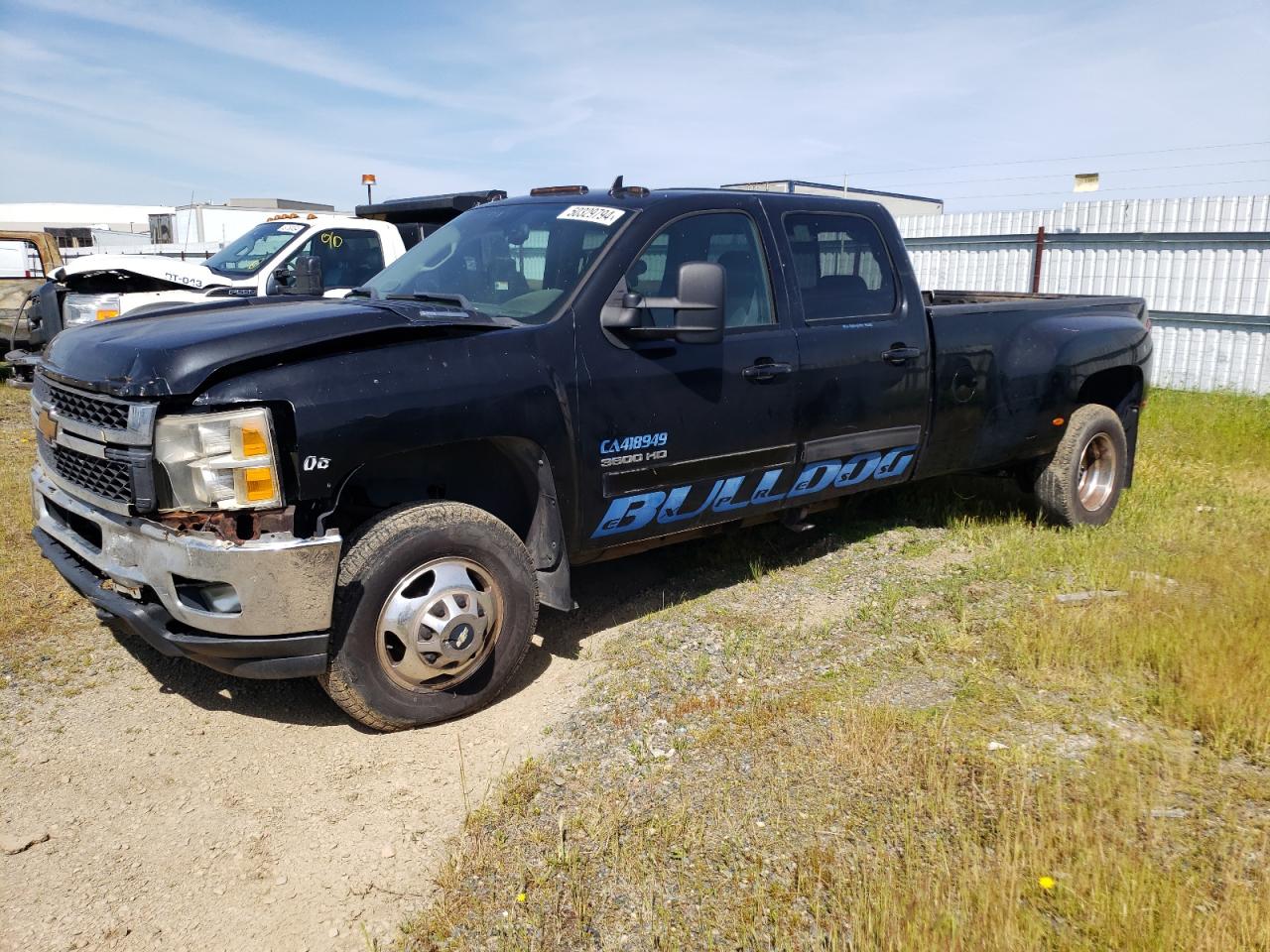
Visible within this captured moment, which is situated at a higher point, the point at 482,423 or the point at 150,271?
the point at 150,271

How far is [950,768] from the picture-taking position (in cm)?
323

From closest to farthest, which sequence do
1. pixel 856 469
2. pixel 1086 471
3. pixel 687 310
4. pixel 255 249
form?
1. pixel 687 310
2. pixel 856 469
3. pixel 1086 471
4. pixel 255 249

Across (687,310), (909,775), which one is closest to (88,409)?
(687,310)

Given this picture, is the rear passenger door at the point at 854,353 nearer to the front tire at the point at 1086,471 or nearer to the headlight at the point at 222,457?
the front tire at the point at 1086,471

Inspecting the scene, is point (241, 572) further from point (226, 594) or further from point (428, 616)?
point (428, 616)

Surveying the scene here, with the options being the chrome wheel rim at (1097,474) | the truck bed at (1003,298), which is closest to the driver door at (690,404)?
the truck bed at (1003,298)

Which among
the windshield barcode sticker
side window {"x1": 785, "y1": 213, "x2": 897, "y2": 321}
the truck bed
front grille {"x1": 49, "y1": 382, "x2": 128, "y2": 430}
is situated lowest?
front grille {"x1": 49, "y1": 382, "x2": 128, "y2": 430}

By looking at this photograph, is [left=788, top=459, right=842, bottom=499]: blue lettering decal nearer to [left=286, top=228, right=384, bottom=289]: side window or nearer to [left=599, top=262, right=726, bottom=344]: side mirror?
[left=599, top=262, right=726, bottom=344]: side mirror

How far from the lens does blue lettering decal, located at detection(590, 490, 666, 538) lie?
4.07 metres

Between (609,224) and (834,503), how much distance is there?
195 centimetres

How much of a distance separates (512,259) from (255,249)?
20.7 ft

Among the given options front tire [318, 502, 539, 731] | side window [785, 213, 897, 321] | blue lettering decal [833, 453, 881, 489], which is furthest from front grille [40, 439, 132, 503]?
blue lettering decal [833, 453, 881, 489]

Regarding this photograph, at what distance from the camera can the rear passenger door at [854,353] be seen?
4719mm

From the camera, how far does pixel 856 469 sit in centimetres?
501
